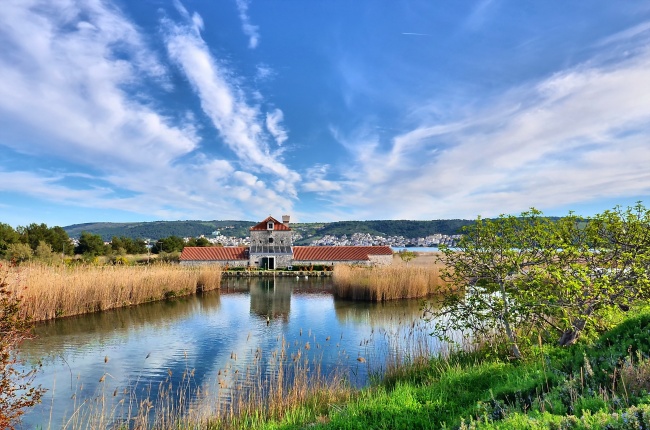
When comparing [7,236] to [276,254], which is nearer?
[7,236]

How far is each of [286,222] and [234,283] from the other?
21.9 m

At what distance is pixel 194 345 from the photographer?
14.0 meters

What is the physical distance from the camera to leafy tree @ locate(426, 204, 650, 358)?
24.9ft

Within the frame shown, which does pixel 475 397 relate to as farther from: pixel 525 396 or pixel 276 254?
pixel 276 254

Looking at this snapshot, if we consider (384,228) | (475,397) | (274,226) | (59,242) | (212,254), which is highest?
(384,228)

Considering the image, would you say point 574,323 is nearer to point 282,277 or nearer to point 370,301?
point 370,301

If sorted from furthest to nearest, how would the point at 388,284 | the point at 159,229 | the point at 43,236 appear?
1. the point at 159,229
2. the point at 43,236
3. the point at 388,284

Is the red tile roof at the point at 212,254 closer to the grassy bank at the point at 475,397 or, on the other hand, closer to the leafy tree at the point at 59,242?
the leafy tree at the point at 59,242

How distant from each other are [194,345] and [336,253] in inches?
1499

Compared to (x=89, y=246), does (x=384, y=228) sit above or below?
above

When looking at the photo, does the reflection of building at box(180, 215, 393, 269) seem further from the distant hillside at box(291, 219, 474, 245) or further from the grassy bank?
the distant hillside at box(291, 219, 474, 245)

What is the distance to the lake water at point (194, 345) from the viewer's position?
973cm

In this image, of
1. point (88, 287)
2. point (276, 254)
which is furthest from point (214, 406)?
point (276, 254)

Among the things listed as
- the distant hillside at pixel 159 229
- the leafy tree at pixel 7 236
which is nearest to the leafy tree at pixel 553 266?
the leafy tree at pixel 7 236
